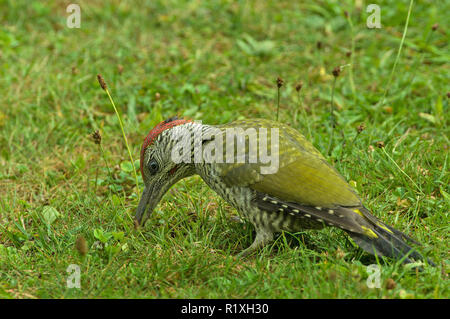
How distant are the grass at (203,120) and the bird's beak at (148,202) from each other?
14 centimetres

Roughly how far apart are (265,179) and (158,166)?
0.94 m

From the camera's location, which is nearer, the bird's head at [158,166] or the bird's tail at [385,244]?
the bird's tail at [385,244]

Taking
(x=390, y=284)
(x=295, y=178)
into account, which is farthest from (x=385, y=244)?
(x=295, y=178)

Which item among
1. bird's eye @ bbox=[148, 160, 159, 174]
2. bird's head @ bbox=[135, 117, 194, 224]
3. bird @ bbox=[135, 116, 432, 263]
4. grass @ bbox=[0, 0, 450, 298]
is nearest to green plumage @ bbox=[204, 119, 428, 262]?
bird @ bbox=[135, 116, 432, 263]

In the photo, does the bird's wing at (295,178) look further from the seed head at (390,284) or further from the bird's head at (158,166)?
the seed head at (390,284)

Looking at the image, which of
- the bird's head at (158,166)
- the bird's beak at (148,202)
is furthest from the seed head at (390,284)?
the bird's beak at (148,202)

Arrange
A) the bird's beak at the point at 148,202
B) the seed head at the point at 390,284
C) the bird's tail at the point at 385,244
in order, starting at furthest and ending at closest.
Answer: the bird's beak at the point at 148,202 < the bird's tail at the point at 385,244 < the seed head at the point at 390,284

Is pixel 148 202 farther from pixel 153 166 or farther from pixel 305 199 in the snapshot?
pixel 305 199

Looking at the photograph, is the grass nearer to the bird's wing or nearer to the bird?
the bird

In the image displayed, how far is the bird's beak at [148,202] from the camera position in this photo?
4418 mm

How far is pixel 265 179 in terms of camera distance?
396cm

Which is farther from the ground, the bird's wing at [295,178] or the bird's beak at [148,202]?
the bird's wing at [295,178]

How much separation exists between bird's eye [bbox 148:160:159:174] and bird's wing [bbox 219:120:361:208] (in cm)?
61
